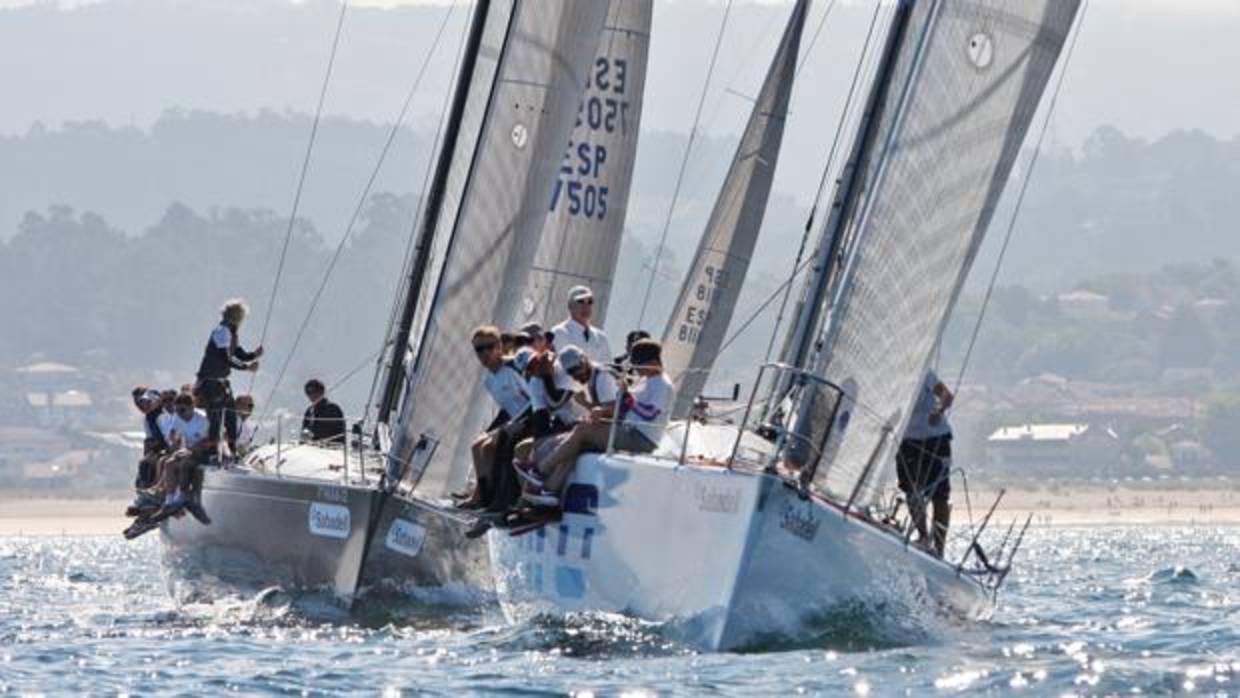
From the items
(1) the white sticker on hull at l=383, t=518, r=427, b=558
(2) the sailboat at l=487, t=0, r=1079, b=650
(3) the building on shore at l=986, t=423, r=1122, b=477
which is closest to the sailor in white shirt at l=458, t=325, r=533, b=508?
(2) the sailboat at l=487, t=0, r=1079, b=650

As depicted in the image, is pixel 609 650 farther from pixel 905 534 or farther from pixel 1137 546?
pixel 1137 546

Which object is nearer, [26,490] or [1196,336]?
[26,490]

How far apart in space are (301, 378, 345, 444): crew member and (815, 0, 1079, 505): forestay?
238 inches

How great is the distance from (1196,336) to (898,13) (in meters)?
143

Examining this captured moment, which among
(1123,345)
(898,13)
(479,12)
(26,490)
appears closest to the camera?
(898,13)

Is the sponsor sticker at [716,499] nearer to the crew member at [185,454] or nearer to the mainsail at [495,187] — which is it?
the mainsail at [495,187]

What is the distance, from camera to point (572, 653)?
49.3ft

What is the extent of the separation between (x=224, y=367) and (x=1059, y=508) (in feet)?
241

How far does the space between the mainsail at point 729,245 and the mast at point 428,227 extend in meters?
3.73

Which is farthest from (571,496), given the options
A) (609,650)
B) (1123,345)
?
(1123,345)

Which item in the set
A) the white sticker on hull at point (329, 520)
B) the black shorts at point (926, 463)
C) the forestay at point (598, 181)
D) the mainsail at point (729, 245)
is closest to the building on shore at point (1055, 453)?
the mainsail at point (729, 245)

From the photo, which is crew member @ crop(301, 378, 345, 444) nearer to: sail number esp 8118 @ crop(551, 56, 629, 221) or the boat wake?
sail number esp 8118 @ crop(551, 56, 629, 221)

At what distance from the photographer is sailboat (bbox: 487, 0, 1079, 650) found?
47.9 ft

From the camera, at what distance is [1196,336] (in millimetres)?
156375
